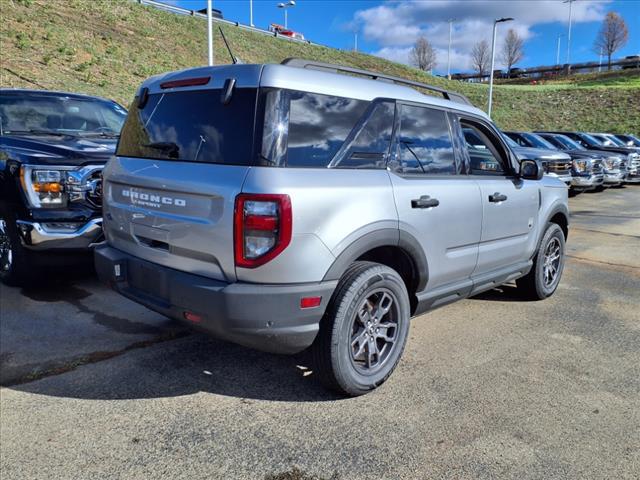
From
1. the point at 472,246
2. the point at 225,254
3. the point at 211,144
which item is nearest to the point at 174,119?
the point at 211,144

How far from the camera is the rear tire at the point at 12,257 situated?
16.0ft

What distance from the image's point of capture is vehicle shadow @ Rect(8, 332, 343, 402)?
337 centimetres

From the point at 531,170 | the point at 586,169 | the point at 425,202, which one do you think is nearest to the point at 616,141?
the point at 586,169

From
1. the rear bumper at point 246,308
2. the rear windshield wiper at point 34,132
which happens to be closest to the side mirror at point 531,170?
the rear bumper at point 246,308

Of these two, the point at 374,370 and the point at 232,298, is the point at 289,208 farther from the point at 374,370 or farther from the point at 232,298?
the point at 374,370

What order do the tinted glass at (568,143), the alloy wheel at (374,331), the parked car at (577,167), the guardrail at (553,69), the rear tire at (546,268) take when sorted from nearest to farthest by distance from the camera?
the alloy wheel at (374,331), the rear tire at (546,268), the parked car at (577,167), the tinted glass at (568,143), the guardrail at (553,69)

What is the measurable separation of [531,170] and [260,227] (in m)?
2.91

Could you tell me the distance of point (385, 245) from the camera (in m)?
3.33

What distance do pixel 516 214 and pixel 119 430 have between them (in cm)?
352

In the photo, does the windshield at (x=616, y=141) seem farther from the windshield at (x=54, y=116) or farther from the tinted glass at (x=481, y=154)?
the windshield at (x=54, y=116)

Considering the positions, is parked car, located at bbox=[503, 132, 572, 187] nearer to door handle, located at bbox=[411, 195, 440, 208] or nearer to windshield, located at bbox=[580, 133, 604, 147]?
windshield, located at bbox=[580, 133, 604, 147]

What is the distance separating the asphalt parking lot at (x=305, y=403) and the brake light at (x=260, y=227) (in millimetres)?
909

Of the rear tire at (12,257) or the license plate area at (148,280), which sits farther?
the rear tire at (12,257)

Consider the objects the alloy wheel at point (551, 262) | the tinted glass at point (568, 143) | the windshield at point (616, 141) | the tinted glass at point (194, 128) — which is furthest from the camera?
the windshield at point (616, 141)
